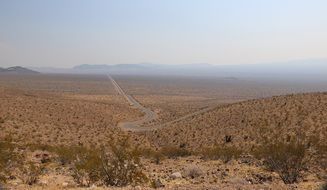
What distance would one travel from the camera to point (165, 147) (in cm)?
3134

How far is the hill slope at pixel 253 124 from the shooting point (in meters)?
31.5

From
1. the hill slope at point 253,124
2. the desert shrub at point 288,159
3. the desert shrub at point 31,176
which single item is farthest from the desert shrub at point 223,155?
the desert shrub at point 31,176

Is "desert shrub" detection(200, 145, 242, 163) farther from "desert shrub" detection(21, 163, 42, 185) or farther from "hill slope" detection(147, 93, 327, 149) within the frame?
"desert shrub" detection(21, 163, 42, 185)

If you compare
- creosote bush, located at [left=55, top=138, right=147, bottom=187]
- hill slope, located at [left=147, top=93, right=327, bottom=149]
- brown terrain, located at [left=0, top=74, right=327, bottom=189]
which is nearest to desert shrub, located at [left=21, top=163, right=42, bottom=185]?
brown terrain, located at [left=0, top=74, right=327, bottom=189]

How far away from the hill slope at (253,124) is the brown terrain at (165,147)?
0.09 m

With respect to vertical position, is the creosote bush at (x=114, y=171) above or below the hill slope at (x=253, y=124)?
above

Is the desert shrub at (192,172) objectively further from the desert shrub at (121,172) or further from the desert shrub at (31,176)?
the desert shrub at (31,176)

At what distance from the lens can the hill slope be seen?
3148 centimetres

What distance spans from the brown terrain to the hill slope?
9cm

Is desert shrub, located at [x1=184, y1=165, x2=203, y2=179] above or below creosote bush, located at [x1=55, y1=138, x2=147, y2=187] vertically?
below

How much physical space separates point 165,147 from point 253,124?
395 inches

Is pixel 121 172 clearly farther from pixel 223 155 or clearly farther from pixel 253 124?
pixel 253 124

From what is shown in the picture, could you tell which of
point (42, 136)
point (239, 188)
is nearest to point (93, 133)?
point (42, 136)

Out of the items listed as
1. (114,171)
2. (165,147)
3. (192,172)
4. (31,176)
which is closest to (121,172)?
(114,171)
